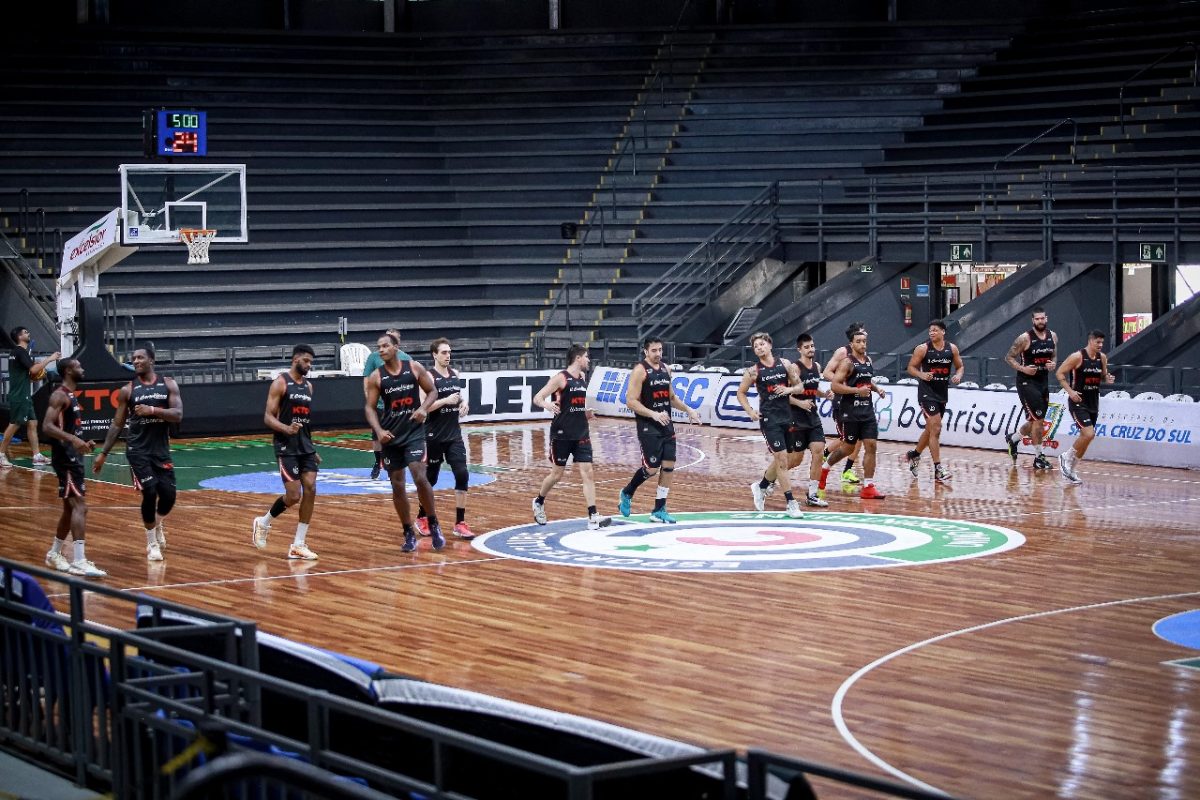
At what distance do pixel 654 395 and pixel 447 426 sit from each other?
2142 millimetres

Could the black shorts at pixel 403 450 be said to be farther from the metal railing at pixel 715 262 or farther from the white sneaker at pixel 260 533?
the metal railing at pixel 715 262

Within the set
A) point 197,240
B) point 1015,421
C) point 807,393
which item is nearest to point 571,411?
point 807,393

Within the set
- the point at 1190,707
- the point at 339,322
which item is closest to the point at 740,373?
the point at 339,322

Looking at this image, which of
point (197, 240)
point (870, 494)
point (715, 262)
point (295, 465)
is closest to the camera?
point (295, 465)

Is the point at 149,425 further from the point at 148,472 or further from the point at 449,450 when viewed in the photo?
the point at 449,450

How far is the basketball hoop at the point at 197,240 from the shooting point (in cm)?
2645

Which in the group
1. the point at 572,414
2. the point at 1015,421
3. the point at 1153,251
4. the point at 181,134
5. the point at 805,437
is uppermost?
the point at 181,134

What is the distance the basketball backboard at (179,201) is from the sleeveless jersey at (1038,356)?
1299 centimetres

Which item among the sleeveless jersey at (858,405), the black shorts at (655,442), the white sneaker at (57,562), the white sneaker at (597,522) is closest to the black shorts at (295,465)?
the white sneaker at (57,562)

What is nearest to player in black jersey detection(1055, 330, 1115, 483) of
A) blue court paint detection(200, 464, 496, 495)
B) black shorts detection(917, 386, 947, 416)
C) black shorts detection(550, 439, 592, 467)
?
black shorts detection(917, 386, 947, 416)

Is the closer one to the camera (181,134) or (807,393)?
(807,393)

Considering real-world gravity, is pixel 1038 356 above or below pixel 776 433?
above

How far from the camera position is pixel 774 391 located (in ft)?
57.4

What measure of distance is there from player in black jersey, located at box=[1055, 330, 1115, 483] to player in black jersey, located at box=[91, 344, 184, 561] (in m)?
11.1
